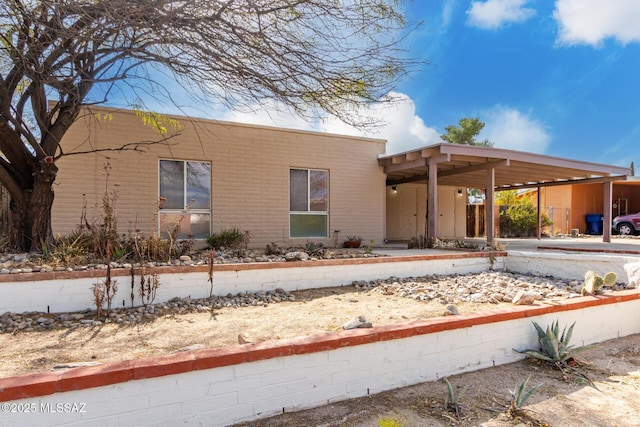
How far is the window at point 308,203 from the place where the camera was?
33.8ft

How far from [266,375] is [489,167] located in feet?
31.9

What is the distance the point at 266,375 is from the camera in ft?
8.32

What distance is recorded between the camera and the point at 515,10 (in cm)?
1034

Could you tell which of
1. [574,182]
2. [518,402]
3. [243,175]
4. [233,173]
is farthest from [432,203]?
[574,182]

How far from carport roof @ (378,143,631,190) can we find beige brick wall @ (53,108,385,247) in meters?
1.34

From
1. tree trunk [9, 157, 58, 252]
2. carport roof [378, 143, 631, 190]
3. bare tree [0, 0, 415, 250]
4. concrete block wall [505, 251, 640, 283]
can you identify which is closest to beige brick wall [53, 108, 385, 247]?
carport roof [378, 143, 631, 190]

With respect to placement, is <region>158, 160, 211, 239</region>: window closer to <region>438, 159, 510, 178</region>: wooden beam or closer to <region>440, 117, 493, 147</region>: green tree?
<region>438, 159, 510, 178</region>: wooden beam

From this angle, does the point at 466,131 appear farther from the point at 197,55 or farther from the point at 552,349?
the point at 552,349

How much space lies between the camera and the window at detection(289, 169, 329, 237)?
1032cm

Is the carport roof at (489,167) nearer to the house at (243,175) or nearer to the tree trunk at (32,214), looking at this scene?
the house at (243,175)

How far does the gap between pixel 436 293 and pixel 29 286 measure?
4933 millimetres

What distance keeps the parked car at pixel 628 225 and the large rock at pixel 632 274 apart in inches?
641

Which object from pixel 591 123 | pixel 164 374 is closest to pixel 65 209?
pixel 164 374

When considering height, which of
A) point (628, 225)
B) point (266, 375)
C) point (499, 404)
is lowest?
point (499, 404)
